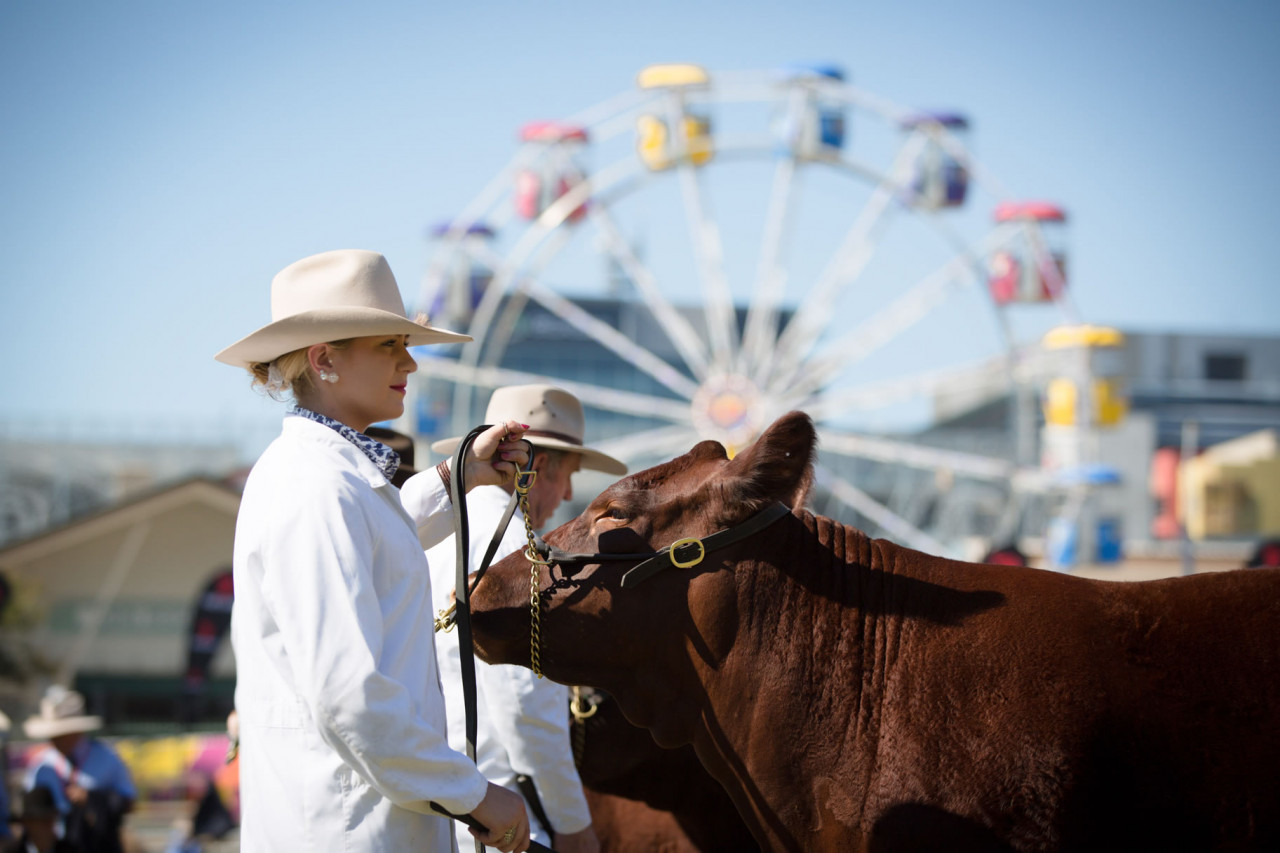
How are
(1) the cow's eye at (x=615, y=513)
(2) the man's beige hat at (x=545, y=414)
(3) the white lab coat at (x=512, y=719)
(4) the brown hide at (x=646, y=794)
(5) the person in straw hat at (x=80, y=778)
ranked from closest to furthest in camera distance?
(1) the cow's eye at (x=615, y=513) → (3) the white lab coat at (x=512, y=719) → (4) the brown hide at (x=646, y=794) → (2) the man's beige hat at (x=545, y=414) → (5) the person in straw hat at (x=80, y=778)

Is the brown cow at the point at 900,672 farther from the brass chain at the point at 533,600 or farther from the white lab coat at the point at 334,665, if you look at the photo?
the white lab coat at the point at 334,665

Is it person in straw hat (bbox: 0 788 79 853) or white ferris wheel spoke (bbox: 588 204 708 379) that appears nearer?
person in straw hat (bbox: 0 788 79 853)

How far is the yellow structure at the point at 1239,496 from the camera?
38.1 meters

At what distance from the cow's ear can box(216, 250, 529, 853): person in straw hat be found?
0.73 m

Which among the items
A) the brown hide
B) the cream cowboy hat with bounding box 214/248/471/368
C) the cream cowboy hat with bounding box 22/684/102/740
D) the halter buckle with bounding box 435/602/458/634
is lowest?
the cream cowboy hat with bounding box 22/684/102/740

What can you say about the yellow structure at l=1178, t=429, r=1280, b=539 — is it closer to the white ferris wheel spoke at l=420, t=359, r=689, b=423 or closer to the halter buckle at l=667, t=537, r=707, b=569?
the white ferris wheel spoke at l=420, t=359, r=689, b=423

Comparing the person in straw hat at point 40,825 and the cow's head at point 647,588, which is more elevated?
the cow's head at point 647,588

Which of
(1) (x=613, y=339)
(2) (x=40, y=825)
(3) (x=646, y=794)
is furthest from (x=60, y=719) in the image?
(1) (x=613, y=339)

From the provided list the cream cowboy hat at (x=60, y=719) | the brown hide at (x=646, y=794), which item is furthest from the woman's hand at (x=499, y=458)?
the cream cowboy hat at (x=60, y=719)

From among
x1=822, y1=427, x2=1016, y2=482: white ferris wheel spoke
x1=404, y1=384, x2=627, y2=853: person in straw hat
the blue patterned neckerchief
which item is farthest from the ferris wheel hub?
the blue patterned neckerchief

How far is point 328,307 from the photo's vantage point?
8.10 feet

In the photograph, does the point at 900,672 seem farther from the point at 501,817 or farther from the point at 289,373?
the point at 289,373

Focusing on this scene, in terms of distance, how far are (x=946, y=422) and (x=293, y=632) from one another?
159 ft

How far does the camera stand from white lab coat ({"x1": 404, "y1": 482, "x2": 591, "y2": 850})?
10.5ft
